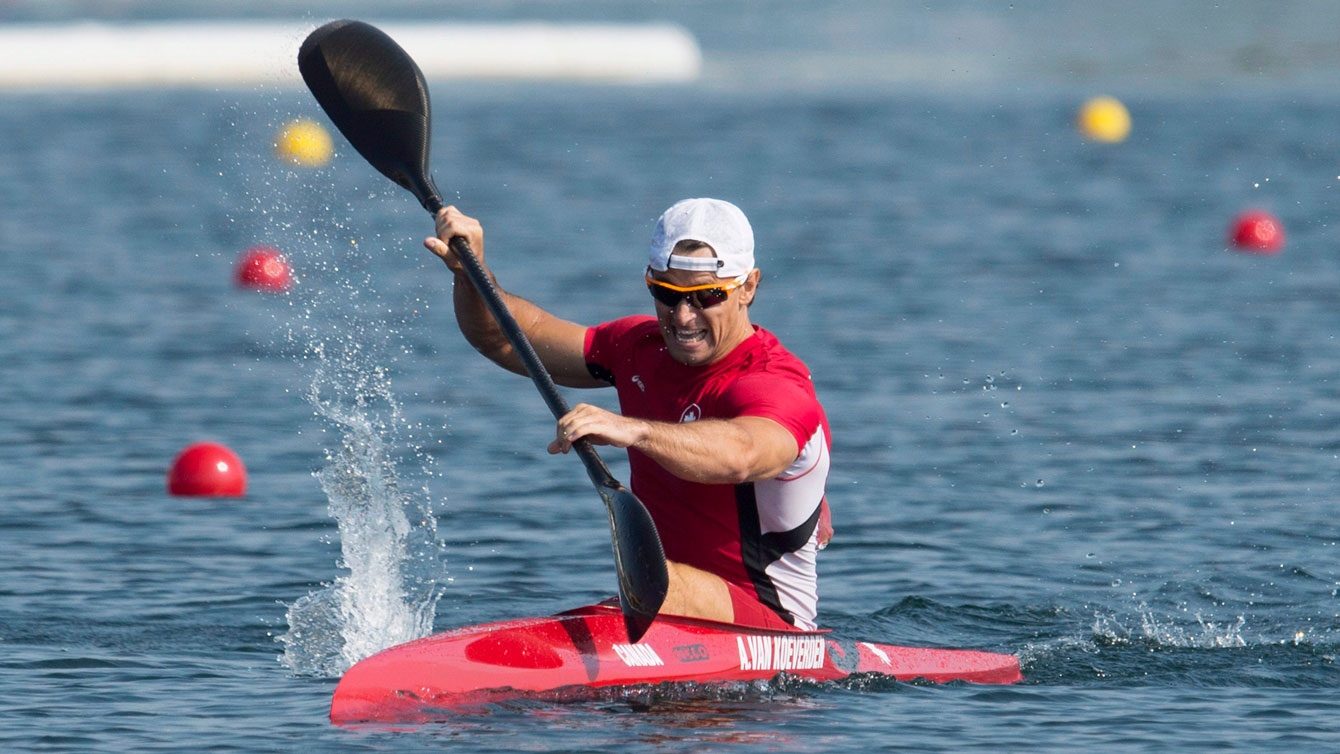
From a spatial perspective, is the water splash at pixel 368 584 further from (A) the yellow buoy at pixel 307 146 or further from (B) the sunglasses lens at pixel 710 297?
(A) the yellow buoy at pixel 307 146

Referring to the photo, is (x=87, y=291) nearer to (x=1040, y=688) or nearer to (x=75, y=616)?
(x=75, y=616)

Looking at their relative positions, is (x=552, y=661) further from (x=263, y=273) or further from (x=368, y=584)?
(x=263, y=273)

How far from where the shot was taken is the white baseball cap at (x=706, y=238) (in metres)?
6.04

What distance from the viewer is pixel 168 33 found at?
45375 mm

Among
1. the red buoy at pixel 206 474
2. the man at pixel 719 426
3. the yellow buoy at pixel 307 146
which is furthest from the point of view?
the yellow buoy at pixel 307 146

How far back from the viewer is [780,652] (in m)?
6.37

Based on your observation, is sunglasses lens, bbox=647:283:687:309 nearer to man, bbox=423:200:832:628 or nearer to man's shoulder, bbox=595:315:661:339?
man, bbox=423:200:832:628

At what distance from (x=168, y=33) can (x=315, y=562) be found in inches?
1527

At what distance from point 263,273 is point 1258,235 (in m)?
9.87

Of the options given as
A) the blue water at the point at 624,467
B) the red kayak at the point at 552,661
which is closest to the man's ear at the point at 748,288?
the red kayak at the point at 552,661

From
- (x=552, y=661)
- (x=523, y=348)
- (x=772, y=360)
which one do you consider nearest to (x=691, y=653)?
(x=552, y=661)

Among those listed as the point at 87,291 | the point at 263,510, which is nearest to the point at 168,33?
the point at 87,291

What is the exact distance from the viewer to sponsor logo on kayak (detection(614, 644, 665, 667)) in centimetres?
611

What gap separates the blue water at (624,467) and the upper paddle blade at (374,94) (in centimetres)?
162
